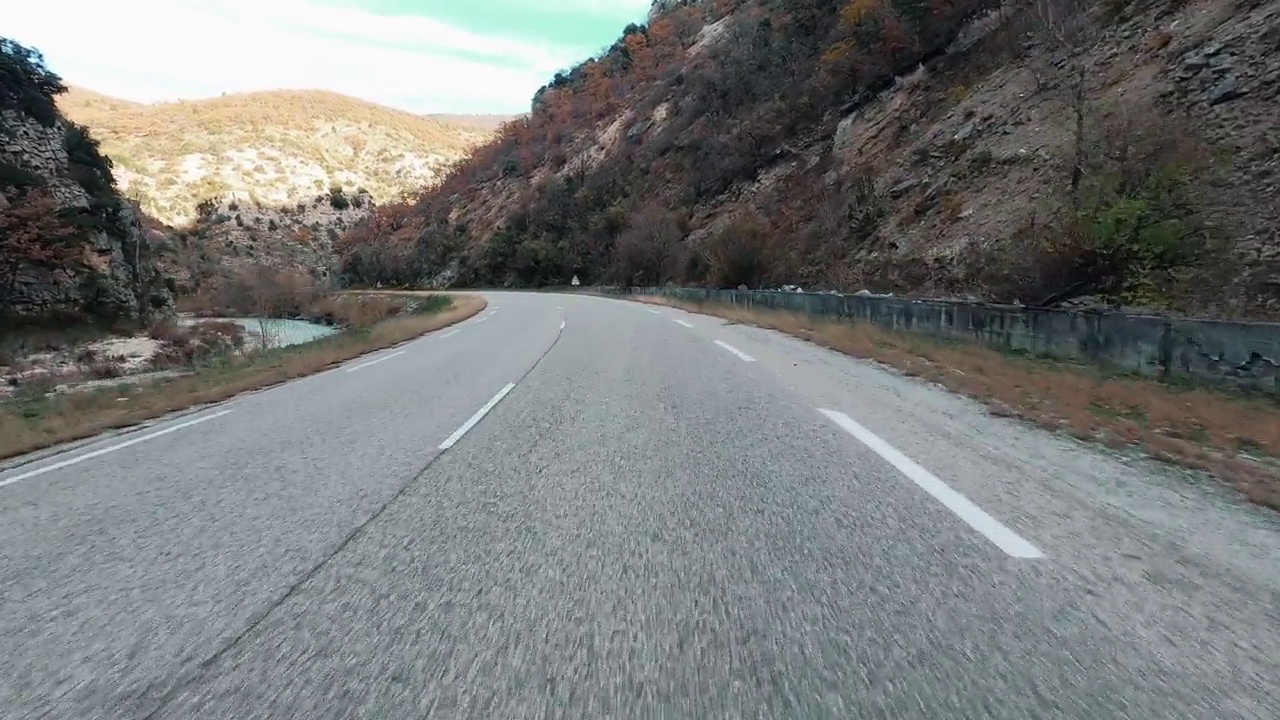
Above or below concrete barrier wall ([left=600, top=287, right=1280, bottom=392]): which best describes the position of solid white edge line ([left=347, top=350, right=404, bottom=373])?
below

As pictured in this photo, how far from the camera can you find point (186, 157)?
361 ft

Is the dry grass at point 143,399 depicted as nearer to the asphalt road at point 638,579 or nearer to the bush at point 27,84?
the asphalt road at point 638,579

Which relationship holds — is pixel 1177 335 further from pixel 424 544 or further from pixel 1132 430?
pixel 424 544

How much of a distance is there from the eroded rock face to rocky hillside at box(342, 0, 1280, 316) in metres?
28.4

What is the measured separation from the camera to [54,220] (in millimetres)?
33969

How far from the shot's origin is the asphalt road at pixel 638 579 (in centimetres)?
294

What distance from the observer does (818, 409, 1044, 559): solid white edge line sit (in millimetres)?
4348

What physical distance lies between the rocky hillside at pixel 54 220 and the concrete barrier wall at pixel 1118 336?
3305 centimetres

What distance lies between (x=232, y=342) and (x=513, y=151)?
83.2 metres

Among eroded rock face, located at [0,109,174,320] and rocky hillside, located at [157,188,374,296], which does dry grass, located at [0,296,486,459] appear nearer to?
eroded rock face, located at [0,109,174,320]

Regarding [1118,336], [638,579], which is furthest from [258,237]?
[638,579]

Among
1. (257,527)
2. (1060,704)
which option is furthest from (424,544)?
(1060,704)

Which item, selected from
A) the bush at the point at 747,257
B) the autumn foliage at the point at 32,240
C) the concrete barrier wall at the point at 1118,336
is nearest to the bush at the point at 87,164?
the autumn foliage at the point at 32,240

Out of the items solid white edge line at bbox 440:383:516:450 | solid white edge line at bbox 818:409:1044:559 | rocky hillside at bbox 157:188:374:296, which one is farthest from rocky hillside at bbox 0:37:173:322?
rocky hillside at bbox 157:188:374:296
